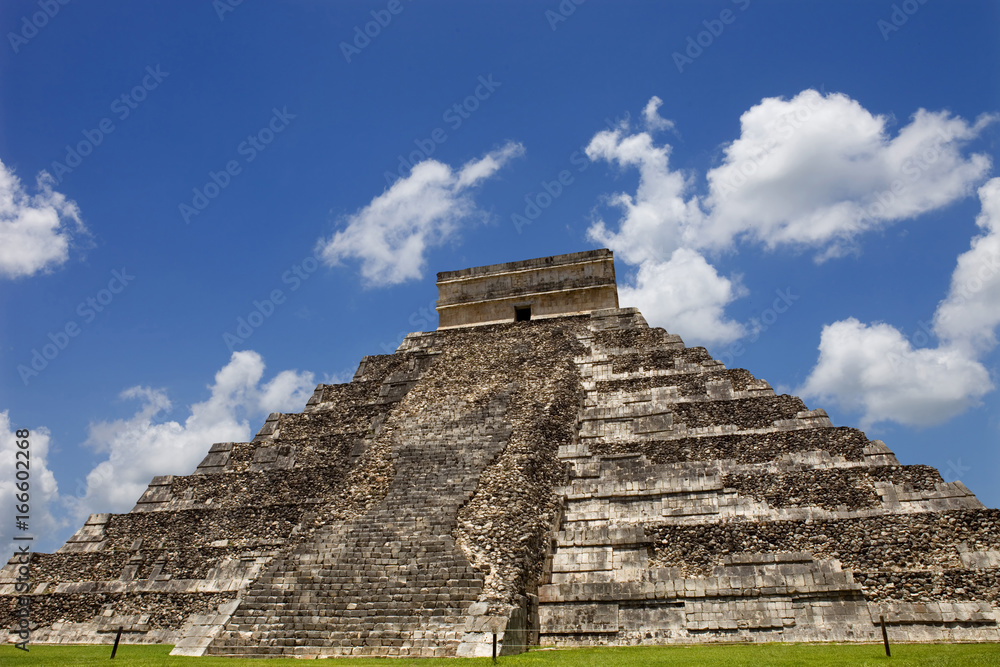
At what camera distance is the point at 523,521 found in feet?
38.8

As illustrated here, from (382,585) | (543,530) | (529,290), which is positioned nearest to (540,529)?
(543,530)

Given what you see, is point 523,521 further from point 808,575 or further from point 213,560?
point 213,560

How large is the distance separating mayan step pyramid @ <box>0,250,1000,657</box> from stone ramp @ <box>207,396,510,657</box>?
41mm

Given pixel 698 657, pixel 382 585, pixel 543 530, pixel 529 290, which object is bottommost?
pixel 698 657

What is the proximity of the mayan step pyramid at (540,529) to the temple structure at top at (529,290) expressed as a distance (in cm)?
239

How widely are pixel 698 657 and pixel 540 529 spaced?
12.8ft

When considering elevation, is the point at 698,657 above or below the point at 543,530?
below

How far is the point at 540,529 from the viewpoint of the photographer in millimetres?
11898

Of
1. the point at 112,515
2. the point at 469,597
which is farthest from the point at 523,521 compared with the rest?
the point at 112,515

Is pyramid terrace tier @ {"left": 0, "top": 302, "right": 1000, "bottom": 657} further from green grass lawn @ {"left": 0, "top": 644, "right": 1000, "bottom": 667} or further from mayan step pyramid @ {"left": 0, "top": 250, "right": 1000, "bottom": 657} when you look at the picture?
green grass lawn @ {"left": 0, "top": 644, "right": 1000, "bottom": 667}

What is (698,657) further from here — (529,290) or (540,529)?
(529,290)

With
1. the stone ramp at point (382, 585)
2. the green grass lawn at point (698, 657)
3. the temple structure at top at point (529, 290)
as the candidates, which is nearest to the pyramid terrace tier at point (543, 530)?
the stone ramp at point (382, 585)

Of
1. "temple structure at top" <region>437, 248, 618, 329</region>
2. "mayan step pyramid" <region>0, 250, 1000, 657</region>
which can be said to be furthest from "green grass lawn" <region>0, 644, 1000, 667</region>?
"temple structure at top" <region>437, 248, 618, 329</region>

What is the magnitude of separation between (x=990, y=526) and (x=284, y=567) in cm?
1157
